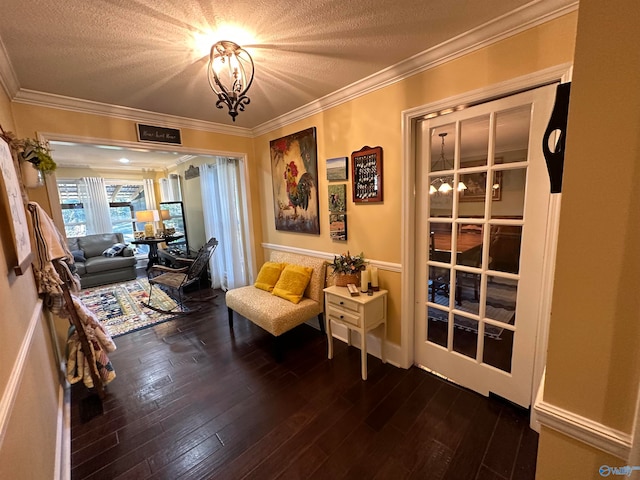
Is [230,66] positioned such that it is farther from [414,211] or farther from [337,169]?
[414,211]

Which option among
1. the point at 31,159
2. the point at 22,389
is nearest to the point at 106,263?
the point at 31,159

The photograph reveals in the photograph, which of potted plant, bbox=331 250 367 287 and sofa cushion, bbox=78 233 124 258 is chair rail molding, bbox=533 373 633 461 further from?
sofa cushion, bbox=78 233 124 258

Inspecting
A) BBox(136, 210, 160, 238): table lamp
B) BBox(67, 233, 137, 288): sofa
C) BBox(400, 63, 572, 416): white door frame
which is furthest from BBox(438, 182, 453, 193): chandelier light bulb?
BBox(67, 233, 137, 288): sofa

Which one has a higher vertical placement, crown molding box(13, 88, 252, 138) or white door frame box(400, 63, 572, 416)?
crown molding box(13, 88, 252, 138)

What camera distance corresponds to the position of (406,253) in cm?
216

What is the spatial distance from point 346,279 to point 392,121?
141 cm

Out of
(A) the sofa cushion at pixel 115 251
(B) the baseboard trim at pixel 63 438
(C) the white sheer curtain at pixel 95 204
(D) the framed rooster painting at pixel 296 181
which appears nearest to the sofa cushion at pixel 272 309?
(D) the framed rooster painting at pixel 296 181

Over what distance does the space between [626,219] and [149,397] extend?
9.39 ft

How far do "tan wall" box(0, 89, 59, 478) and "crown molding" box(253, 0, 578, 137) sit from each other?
2428 mm

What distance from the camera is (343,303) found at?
2266mm

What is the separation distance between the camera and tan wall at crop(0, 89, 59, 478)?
0.85 metres

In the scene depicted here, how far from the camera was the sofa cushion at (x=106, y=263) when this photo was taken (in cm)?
477

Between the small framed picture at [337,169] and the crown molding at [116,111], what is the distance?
155 cm

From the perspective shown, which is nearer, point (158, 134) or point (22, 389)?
point (22, 389)
